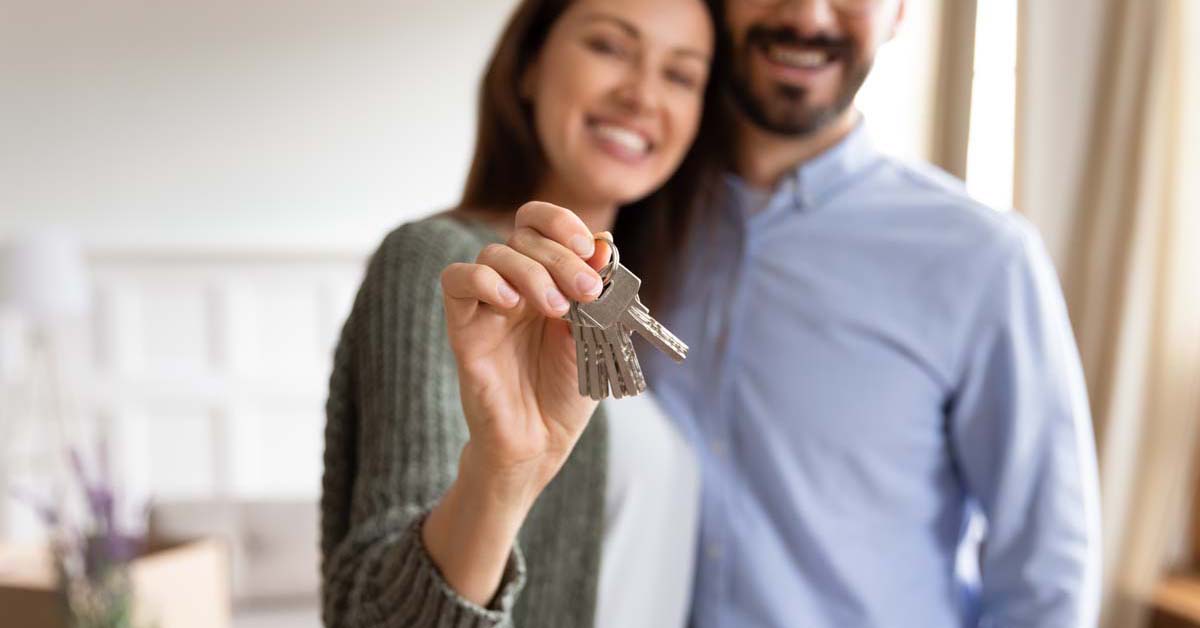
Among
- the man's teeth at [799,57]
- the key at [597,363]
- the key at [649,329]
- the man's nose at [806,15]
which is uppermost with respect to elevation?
the man's nose at [806,15]

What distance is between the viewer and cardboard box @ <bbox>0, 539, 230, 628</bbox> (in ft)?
4.99

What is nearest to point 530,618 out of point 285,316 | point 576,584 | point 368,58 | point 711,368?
point 576,584

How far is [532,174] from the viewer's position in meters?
1.23

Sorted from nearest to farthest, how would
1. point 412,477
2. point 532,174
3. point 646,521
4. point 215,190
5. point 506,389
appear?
1. point 506,389
2. point 412,477
3. point 646,521
4. point 532,174
5. point 215,190

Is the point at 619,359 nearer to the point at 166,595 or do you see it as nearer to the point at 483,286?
the point at 483,286

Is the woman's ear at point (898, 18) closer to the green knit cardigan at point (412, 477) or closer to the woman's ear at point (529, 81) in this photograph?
the woman's ear at point (529, 81)

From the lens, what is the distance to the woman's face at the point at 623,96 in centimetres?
115

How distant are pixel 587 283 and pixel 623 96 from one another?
A: 1.74 ft

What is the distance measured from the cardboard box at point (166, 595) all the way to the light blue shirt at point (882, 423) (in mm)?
815

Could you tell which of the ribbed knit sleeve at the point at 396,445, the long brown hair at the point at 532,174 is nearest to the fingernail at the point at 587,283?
the ribbed knit sleeve at the point at 396,445

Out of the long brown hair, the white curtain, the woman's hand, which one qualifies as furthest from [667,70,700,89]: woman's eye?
the white curtain

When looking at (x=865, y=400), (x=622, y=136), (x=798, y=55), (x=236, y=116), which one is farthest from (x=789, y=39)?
(x=236, y=116)

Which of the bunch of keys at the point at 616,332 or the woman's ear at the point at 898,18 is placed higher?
the woman's ear at the point at 898,18

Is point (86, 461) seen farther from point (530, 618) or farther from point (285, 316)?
point (530, 618)
